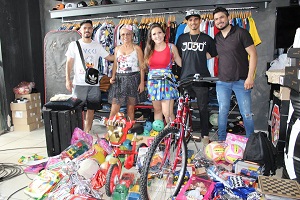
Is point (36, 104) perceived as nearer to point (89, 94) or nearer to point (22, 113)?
point (22, 113)

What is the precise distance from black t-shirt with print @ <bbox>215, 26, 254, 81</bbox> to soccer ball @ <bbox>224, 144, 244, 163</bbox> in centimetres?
76

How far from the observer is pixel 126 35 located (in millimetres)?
3629

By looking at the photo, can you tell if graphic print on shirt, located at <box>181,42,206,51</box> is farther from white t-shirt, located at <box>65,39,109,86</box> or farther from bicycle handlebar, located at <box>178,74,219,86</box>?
white t-shirt, located at <box>65,39,109,86</box>

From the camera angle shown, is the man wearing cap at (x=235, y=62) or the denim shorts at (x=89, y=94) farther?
the denim shorts at (x=89, y=94)

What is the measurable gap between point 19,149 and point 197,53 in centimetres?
265

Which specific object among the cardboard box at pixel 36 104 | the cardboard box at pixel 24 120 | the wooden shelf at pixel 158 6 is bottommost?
the cardboard box at pixel 24 120

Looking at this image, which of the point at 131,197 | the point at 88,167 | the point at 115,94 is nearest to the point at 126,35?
the point at 115,94

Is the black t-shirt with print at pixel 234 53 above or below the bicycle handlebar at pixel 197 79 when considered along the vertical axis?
above

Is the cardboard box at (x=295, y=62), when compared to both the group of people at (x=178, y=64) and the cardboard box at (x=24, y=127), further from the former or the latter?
the cardboard box at (x=24, y=127)

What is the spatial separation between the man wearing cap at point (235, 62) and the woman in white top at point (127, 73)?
1061 millimetres

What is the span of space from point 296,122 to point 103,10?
11.1 ft

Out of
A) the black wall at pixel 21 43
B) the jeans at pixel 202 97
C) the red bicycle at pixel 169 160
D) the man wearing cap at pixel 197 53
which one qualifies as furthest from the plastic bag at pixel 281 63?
the black wall at pixel 21 43

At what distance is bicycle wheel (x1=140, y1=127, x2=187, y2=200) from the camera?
2.12m

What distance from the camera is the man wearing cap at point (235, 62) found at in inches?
122
